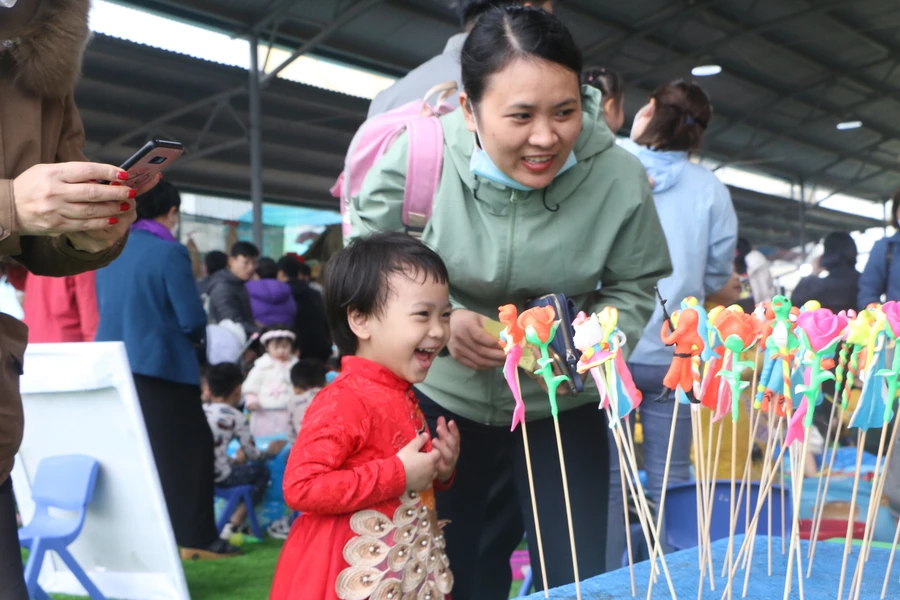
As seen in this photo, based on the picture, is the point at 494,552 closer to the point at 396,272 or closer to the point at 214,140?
the point at 396,272

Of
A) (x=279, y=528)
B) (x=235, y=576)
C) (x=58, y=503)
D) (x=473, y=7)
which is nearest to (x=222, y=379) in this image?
(x=279, y=528)

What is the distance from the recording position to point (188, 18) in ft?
24.5

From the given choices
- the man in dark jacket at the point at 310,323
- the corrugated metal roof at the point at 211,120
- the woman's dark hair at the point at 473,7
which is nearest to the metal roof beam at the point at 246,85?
the corrugated metal roof at the point at 211,120

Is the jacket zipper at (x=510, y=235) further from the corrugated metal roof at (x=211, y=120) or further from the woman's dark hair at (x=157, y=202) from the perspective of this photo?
the corrugated metal roof at (x=211, y=120)

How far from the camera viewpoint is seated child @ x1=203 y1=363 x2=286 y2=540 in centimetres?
341

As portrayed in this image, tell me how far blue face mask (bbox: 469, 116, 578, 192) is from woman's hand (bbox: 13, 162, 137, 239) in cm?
55

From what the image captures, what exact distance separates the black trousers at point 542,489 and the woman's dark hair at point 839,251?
305cm

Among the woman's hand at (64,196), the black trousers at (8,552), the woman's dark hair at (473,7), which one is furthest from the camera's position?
the woman's dark hair at (473,7)

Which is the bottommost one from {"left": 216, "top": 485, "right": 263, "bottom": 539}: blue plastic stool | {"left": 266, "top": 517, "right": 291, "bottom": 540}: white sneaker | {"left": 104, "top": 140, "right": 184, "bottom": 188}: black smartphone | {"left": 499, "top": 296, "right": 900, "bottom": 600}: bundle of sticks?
{"left": 266, "top": 517, "right": 291, "bottom": 540}: white sneaker

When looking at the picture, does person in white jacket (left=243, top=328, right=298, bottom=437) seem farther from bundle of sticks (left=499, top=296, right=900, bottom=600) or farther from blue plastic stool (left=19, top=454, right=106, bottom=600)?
bundle of sticks (left=499, top=296, right=900, bottom=600)

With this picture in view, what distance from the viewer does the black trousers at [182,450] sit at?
283cm

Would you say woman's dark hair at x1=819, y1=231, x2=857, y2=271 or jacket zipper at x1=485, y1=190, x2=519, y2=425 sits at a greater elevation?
woman's dark hair at x1=819, y1=231, x2=857, y2=271

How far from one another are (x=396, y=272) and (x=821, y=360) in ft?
2.09

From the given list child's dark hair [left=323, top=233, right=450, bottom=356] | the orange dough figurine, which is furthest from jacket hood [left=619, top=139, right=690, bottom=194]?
the orange dough figurine
